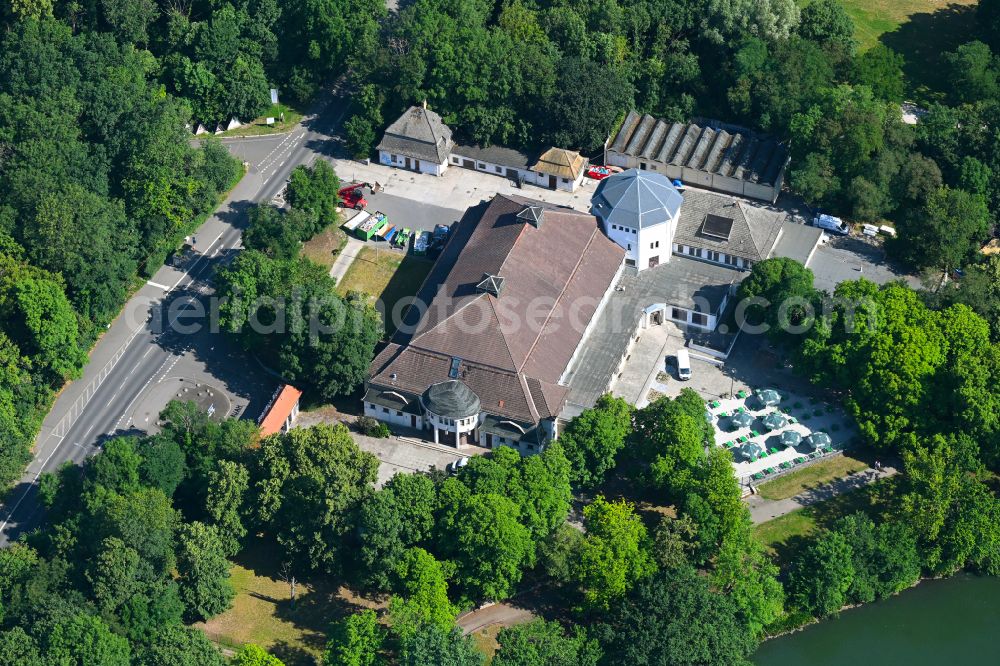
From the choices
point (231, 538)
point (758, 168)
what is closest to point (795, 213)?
point (758, 168)

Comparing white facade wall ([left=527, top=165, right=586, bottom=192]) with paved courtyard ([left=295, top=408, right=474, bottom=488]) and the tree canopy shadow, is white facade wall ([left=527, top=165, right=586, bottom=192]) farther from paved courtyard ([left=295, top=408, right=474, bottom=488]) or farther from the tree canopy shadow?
the tree canopy shadow

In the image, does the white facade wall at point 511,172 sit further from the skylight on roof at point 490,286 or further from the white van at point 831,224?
the skylight on roof at point 490,286

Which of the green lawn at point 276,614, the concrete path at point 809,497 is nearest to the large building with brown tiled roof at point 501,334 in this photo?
the green lawn at point 276,614

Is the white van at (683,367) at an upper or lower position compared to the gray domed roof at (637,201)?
lower

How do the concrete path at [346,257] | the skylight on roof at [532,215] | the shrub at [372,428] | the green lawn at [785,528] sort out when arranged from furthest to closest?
the concrete path at [346,257]
the skylight on roof at [532,215]
the shrub at [372,428]
the green lawn at [785,528]

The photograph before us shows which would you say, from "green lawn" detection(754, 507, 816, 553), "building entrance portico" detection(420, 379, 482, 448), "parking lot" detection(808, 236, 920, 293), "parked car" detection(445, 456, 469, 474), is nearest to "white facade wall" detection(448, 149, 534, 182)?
"parking lot" detection(808, 236, 920, 293)

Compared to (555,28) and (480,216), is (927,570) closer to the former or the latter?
(480,216)

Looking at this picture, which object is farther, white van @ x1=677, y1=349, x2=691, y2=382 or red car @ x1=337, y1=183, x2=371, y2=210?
red car @ x1=337, y1=183, x2=371, y2=210
